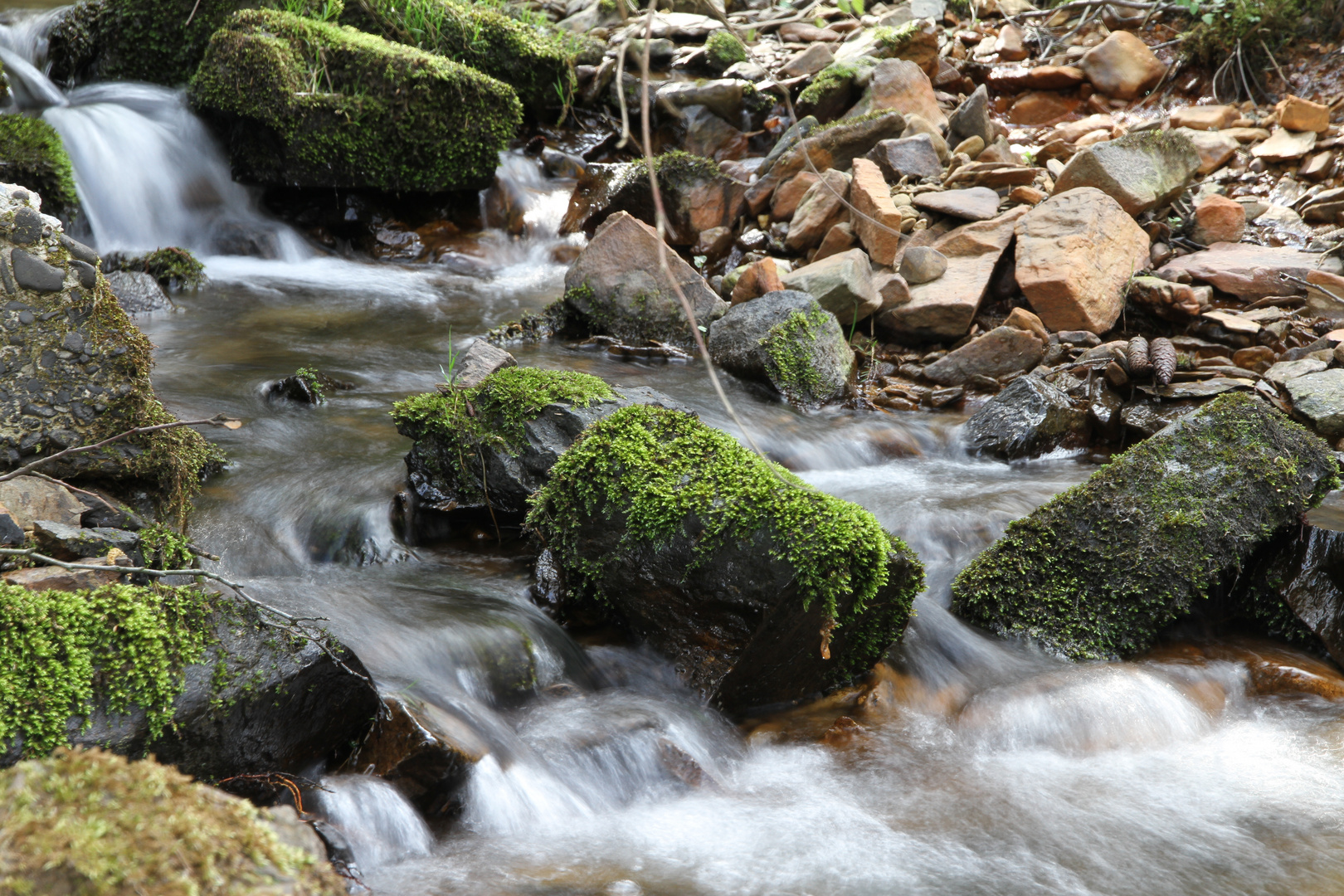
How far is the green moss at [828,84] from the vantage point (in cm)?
1017

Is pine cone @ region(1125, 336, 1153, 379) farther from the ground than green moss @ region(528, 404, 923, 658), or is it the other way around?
pine cone @ region(1125, 336, 1153, 379)

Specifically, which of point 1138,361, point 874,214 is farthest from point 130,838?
point 874,214

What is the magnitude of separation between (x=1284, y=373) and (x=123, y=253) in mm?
8792

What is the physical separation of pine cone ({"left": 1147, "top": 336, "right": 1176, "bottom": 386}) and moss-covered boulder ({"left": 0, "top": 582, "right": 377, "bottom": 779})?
5175 mm

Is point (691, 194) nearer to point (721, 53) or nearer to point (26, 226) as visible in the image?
point (721, 53)

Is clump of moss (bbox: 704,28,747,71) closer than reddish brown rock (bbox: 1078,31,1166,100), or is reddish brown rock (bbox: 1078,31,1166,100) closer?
reddish brown rock (bbox: 1078,31,1166,100)

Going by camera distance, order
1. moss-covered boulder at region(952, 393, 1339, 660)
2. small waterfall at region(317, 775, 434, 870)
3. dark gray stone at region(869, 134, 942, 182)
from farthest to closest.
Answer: dark gray stone at region(869, 134, 942, 182) → moss-covered boulder at region(952, 393, 1339, 660) → small waterfall at region(317, 775, 434, 870)

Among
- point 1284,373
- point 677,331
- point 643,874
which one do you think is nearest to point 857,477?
point 677,331

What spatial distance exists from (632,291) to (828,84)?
4.60m

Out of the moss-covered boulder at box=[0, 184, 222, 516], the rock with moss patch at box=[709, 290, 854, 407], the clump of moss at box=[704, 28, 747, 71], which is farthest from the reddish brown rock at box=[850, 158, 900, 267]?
the clump of moss at box=[704, 28, 747, 71]

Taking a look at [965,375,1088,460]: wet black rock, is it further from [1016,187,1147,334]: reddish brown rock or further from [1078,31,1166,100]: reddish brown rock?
[1078,31,1166,100]: reddish brown rock

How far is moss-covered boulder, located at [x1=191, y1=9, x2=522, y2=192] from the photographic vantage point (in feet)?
28.6

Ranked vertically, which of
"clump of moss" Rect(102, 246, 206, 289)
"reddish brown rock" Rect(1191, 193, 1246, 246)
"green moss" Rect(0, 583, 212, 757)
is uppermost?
"reddish brown rock" Rect(1191, 193, 1246, 246)

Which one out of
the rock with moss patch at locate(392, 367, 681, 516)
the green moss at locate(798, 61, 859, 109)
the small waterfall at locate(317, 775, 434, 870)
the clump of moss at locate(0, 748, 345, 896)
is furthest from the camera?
the green moss at locate(798, 61, 859, 109)
